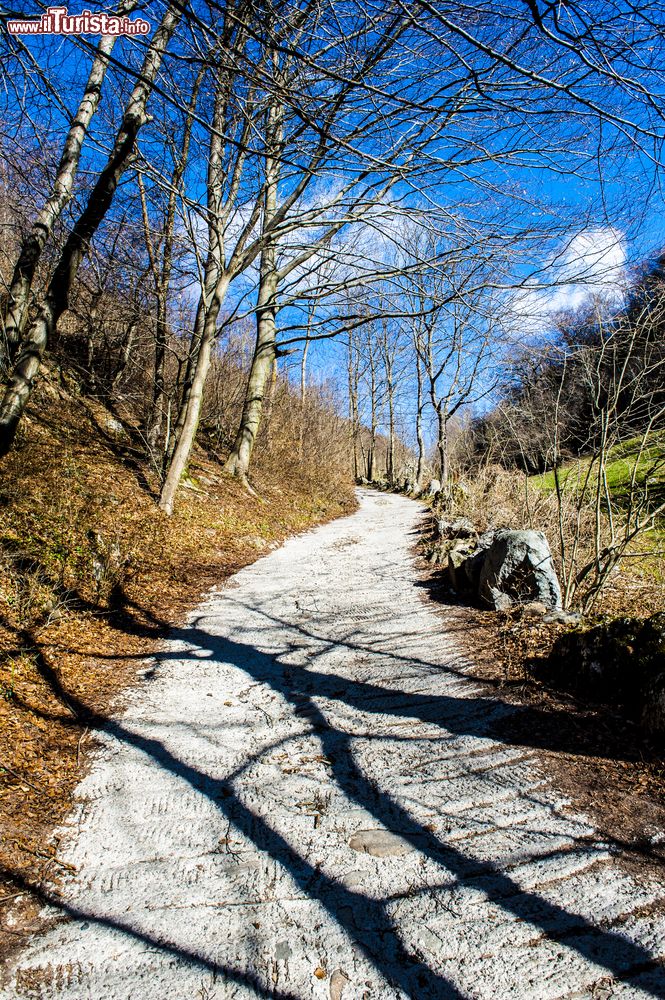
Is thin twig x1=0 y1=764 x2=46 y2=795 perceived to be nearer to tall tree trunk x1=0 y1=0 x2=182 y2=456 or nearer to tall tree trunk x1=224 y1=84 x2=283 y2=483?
tall tree trunk x1=0 y1=0 x2=182 y2=456

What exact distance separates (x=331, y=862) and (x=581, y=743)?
163cm

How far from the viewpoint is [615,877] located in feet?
6.65

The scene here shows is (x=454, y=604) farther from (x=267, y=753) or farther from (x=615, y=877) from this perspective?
(x=615, y=877)

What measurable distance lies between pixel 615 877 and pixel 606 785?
1.95ft

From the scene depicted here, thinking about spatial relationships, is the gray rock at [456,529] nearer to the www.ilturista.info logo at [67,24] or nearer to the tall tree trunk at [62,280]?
the tall tree trunk at [62,280]

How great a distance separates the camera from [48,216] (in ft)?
17.5

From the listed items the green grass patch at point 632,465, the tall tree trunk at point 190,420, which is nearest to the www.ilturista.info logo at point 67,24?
the tall tree trunk at point 190,420

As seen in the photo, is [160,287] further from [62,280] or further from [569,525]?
[569,525]

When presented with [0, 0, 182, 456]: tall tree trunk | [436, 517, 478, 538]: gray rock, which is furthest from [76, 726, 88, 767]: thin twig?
[436, 517, 478, 538]: gray rock

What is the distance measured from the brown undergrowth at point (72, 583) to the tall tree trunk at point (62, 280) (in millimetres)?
822

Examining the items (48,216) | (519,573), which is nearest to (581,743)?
(519,573)

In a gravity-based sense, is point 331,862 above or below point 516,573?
below

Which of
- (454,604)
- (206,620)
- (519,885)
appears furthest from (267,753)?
(454,604)

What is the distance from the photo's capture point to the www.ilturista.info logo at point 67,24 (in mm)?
3121
